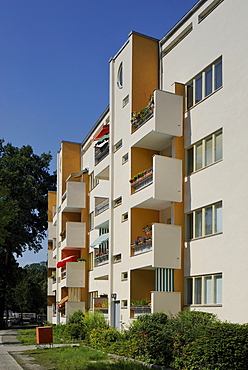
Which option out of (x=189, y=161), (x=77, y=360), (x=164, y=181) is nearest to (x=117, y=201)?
(x=164, y=181)

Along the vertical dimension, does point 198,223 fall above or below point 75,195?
below

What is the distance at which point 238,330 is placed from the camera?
15.2m

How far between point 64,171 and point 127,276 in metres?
22.0

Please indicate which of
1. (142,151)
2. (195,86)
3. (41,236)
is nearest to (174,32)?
(195,86)

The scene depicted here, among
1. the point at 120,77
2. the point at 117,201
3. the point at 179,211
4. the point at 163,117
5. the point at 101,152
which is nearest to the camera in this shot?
the point at 179,211

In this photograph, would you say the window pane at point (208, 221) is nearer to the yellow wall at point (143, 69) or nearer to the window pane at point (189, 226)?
the window pane at point (189, 226)

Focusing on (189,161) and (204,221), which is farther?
(189,161)

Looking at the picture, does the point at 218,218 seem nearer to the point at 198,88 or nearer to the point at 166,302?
the point at 166,302

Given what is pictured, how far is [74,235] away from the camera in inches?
1609

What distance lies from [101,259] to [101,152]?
727 centimetres

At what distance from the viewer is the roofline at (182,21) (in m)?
24.5

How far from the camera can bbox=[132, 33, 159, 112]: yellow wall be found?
93.7 feet

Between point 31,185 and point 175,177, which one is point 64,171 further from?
point 175,177

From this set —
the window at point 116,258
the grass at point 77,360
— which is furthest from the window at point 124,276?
the grass at point 77,360
